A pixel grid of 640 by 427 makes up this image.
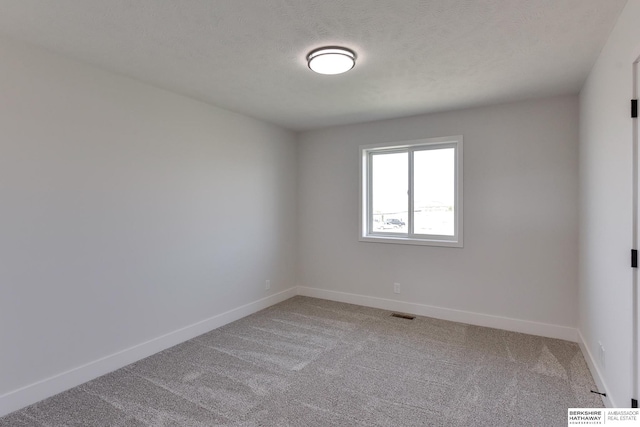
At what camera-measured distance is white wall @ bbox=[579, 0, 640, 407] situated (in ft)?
6.05

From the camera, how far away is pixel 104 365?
8.75 ft

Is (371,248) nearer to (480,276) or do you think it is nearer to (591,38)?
(480,276)

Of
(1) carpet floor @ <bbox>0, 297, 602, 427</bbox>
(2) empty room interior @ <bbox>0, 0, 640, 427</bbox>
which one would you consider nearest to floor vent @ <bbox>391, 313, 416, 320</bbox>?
(2) empty room interior @ <bbox>0, 0, 640, 427</bbox>

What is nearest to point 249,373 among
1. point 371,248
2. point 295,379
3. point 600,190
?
point 295,379

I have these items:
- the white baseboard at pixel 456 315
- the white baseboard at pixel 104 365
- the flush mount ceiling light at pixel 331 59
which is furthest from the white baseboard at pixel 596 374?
the white baseboard at pixel 104 365

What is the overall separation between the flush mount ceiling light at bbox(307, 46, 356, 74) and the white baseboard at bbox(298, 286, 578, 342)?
2.97 metres

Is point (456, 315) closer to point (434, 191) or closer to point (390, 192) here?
point (434, 191)

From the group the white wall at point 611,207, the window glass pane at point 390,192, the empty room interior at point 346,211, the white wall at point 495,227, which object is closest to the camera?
the white wall at point 611,207

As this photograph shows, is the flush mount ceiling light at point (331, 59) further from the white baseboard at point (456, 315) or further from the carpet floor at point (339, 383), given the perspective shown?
the white baseboard at point (456, 315)

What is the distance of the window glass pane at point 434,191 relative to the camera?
4012 mm

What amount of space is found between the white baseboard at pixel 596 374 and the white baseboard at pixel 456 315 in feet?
0.70

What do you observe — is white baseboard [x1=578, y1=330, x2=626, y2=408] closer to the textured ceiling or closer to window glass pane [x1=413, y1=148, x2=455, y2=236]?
window glass pane [x1=413, y1=148, x2=455, y2=236]

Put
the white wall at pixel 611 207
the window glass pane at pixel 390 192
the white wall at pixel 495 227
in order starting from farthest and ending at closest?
the window glass pane at pixel 390 192
the white wall at pixel 495 227
the white wall at pixel 611 207

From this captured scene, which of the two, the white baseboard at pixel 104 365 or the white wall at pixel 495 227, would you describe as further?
the white wall at pixel 495 227
